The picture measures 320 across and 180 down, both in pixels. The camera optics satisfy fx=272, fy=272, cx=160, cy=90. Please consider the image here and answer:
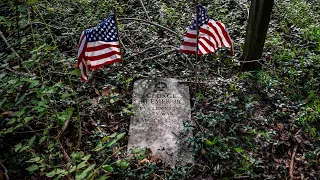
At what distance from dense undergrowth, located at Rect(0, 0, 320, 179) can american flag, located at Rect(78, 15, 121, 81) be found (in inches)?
10.4

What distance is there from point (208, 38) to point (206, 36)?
0.12 feet

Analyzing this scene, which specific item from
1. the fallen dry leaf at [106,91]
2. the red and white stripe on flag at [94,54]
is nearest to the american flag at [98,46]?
the red and white stripe on flag at [94,54]

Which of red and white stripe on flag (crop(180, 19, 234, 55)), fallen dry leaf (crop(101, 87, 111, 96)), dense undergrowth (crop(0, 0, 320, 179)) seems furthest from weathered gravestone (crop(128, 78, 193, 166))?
red and white stripe on flag (crop(180, 19, 234, 55))

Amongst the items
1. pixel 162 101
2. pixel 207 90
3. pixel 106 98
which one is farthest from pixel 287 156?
pixel 106 98

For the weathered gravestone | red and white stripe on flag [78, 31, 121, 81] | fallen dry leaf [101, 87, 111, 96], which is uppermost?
red and white stripe on flag [78, 31, 121, 81]

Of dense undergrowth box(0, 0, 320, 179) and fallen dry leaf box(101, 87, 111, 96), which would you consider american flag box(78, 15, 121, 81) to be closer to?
dense undergrowth box(0, 0, 320, 179)

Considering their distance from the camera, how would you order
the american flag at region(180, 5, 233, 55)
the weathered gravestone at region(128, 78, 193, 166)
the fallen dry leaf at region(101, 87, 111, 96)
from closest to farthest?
the weathered gravestone at region(128, 78, 193, 166)
the american flag at region(180, 5, 233, 55)
the fallen dry leaf at region(101, 87, 111, 96)

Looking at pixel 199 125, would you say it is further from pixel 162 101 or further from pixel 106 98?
pixel 106 98

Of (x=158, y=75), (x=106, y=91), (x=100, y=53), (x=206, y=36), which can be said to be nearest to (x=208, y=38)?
(x=206, y=36)

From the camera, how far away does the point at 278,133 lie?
3.33 m

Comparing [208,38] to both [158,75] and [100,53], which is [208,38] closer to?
[158,75]

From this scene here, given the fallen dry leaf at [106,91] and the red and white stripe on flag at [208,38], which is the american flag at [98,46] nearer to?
the fallen dry leaf at [106,91]

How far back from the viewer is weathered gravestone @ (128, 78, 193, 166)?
10.1 feet

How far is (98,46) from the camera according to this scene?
318 centimetres
